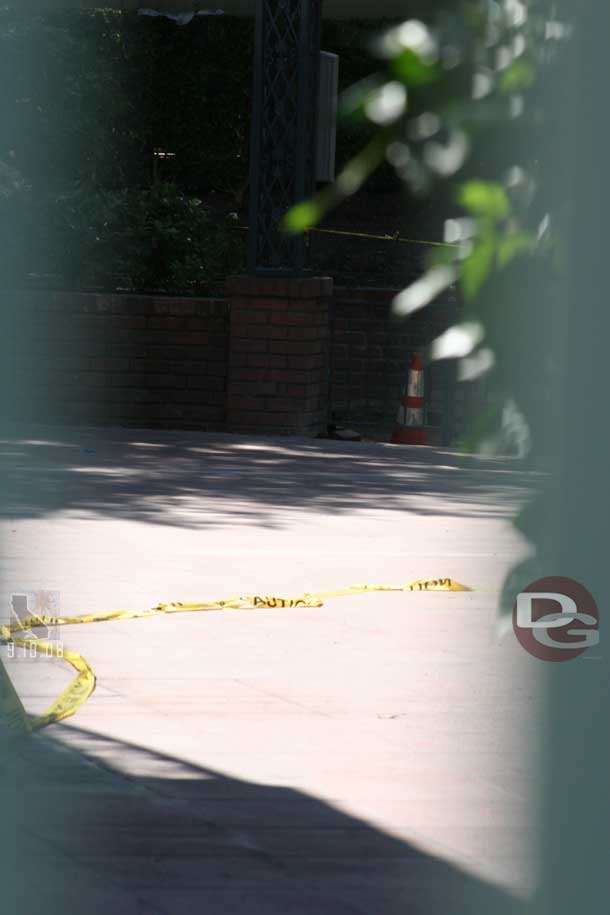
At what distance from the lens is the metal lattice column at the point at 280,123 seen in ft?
48.8

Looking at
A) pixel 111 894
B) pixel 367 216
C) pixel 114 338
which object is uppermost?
pixel 367 216

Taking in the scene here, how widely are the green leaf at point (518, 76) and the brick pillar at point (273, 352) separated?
13.0 m

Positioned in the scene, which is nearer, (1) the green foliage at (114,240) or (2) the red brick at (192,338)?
(2) the red brick at (192,338)

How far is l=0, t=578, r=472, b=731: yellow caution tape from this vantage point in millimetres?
5289

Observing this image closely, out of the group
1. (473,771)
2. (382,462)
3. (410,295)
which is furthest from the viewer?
(382,462)

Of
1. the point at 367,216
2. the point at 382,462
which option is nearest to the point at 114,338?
the point at 382,462

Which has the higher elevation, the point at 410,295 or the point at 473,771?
the point at 410,295

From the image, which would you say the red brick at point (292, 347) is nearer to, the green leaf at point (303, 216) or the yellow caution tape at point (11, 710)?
the yellow caution tape at point (11, 710)

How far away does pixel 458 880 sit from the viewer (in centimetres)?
419

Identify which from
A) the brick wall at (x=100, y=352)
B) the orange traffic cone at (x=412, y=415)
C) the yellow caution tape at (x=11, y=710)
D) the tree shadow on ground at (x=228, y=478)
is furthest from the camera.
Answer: the orange traffic cone at (x=412, y=415)

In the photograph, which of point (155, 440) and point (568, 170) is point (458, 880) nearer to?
point (568, 170)

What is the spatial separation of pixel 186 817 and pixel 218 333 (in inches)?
422

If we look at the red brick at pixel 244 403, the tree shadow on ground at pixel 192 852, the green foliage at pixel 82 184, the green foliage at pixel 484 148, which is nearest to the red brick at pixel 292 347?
the red brick at pixel 244 403

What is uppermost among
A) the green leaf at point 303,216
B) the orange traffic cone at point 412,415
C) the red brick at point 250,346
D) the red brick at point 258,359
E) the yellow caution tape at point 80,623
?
the green leaf at point 303,216
